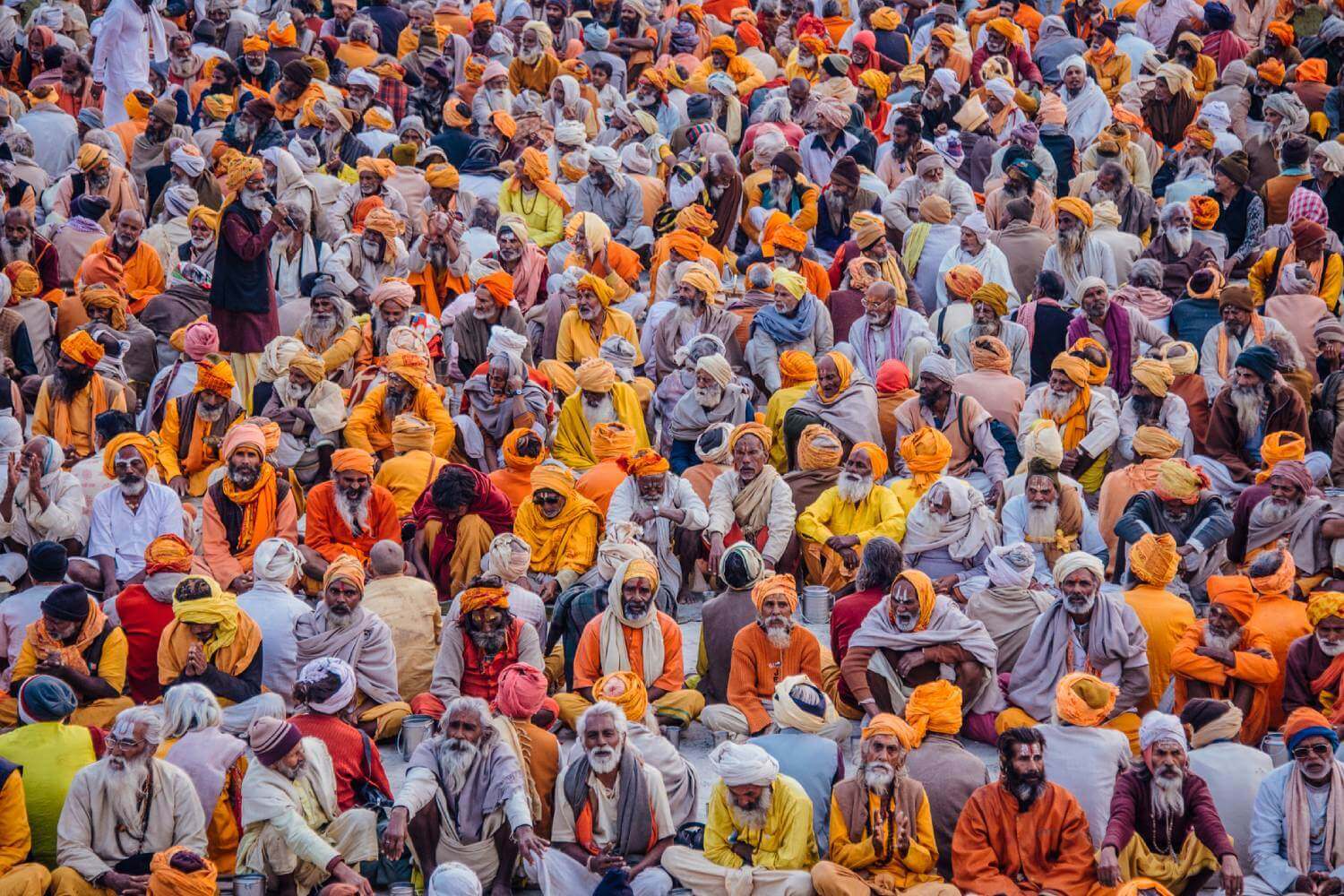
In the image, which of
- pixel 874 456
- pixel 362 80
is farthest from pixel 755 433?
pixel 362 80

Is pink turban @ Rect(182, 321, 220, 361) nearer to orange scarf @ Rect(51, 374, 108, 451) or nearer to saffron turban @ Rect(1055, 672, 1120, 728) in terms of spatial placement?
orange scarf @ Rect(51, 374, 108, 451)

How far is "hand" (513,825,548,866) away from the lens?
8.13 meters

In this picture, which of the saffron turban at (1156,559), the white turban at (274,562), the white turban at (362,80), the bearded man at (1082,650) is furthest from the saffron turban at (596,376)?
the white turban at (362,80)

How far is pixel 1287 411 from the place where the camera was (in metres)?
11.4

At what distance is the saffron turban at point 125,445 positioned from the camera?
34.7 feet

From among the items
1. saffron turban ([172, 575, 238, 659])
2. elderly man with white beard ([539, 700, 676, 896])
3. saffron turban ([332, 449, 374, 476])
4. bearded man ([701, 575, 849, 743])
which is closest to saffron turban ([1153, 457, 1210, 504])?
bearded man ([701, 575, 849, 743])

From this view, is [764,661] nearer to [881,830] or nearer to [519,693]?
[519,693]

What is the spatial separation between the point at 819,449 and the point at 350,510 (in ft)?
7.94

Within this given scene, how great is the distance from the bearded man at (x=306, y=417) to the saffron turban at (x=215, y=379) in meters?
0.29

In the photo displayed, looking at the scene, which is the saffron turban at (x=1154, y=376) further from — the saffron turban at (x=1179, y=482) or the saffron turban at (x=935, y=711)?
the saffron turban at (x=935, y=711)

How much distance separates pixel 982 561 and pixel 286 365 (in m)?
4.09

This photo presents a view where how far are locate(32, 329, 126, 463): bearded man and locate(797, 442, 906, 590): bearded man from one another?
3990mm

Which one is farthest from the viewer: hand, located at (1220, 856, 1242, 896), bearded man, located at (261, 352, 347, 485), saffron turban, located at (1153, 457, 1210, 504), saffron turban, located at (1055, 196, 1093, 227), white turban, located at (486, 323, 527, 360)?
saffron turban, located at (1055, 196, 1093, 227)

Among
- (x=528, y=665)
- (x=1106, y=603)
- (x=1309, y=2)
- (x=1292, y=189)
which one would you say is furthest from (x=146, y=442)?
(x=1309, y=2)
